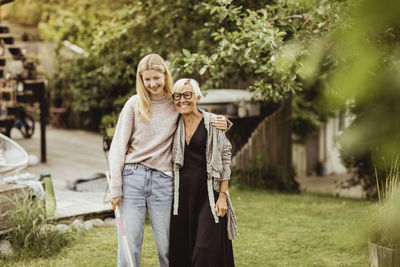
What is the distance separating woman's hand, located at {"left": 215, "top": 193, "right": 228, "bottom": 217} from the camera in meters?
3.57

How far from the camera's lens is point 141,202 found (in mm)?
3564

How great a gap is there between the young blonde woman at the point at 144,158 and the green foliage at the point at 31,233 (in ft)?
6.34

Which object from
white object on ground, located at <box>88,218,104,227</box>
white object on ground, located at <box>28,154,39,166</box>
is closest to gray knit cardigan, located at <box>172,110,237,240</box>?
white object on ground, located at <box>88,218,104,227</box>

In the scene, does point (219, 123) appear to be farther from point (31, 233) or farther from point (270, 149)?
point (270, 149)

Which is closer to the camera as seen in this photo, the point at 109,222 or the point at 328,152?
the point at 109,222

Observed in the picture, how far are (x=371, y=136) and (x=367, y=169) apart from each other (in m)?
8.47

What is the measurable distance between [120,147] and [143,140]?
0.16 meters

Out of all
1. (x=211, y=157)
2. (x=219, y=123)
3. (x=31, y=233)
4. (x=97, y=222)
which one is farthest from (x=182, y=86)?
(x=97, y=222)

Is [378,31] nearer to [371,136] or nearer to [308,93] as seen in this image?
[371,136]

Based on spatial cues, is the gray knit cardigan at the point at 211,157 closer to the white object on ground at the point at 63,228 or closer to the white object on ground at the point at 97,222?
the white object on ground at the point at 63,228

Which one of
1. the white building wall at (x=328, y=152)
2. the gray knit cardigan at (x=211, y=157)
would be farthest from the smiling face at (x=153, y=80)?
the white building wall at (x=328, y=152)

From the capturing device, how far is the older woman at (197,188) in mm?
3539

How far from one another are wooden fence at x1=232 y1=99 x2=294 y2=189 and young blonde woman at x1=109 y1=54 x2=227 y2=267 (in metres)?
6.06

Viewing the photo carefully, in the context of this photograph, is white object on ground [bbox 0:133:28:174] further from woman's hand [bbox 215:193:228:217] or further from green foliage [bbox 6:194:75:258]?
woman's hand [bbox 215:193:228:217]
